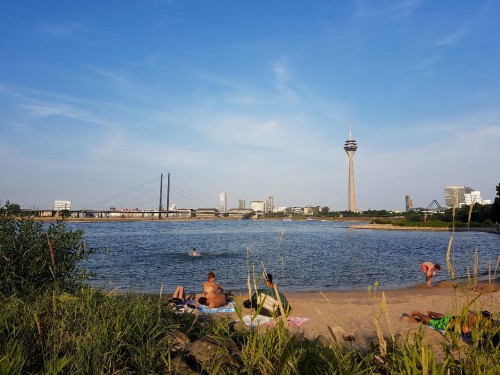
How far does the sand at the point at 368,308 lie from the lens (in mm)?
7547

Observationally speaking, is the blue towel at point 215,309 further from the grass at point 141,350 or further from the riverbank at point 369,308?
the grass at point 141,350

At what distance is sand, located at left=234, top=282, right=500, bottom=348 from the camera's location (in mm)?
7547

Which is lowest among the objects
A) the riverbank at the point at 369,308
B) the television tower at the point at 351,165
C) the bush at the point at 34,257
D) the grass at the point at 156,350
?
the riverbank at the point at 369,308

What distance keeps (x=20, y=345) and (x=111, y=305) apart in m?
1.63

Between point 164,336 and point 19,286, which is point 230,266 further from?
point 164,336

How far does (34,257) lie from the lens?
6.98 m

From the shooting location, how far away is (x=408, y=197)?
194m

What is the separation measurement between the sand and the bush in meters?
4.14

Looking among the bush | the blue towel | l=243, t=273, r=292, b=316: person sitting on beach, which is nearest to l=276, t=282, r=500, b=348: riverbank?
l=243, t=273, r=292, b=316: person sitting on beach

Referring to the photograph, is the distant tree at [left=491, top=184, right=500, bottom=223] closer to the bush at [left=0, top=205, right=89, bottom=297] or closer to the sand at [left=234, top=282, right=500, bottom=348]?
the sand at [left=234, top=282, right=500, bottom=348]

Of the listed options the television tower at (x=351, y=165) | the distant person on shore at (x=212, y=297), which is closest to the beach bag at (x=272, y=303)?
the distant person on shore at (x=212, y=297)

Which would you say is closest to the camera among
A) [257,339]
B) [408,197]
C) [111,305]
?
[257,339]

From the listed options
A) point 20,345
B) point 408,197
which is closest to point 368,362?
point 20,345

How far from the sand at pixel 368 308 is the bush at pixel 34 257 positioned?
4.14 m
